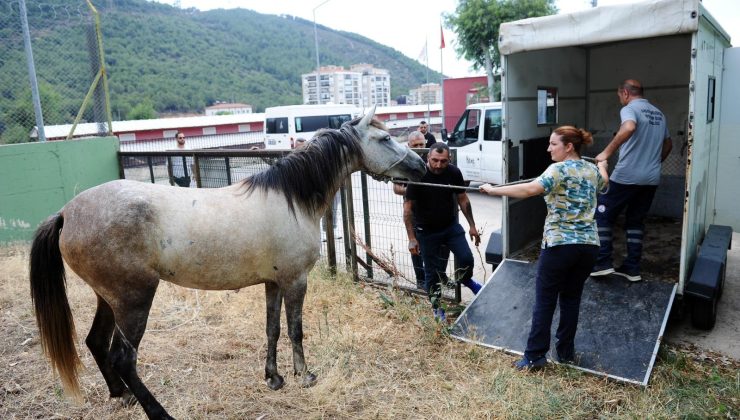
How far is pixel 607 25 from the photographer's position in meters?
3.96

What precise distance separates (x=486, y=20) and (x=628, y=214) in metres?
16.8

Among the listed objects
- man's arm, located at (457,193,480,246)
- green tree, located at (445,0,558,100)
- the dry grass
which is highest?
green tree, located at (445,0,558,100)

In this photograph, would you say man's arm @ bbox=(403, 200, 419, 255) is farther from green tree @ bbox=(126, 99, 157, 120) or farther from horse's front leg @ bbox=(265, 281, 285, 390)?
green tree @ bbox=(126, 99, 157, 120)

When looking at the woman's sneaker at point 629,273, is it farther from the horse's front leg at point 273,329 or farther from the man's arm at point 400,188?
the horse's front leg at point 273,329

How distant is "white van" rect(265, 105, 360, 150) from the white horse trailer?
12593 millimetres

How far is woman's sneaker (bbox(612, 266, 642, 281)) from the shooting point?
4339 mm

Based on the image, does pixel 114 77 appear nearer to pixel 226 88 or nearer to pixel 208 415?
pixel 226 88

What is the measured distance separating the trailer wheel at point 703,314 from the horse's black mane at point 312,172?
10.3 feet

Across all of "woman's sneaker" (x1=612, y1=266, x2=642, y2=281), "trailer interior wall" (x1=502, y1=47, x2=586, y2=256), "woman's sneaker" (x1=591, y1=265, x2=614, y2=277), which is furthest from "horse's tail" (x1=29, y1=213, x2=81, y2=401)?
"woman's sneaker" (x1=612, y1=266, x2=642, y2=281)

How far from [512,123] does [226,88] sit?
62592mm

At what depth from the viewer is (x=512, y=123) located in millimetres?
5008

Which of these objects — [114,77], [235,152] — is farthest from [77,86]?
[114,77]

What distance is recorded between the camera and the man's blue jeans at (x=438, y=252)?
4.54 meters

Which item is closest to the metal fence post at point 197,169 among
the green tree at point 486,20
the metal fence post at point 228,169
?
the metal fence post at point 228,169
